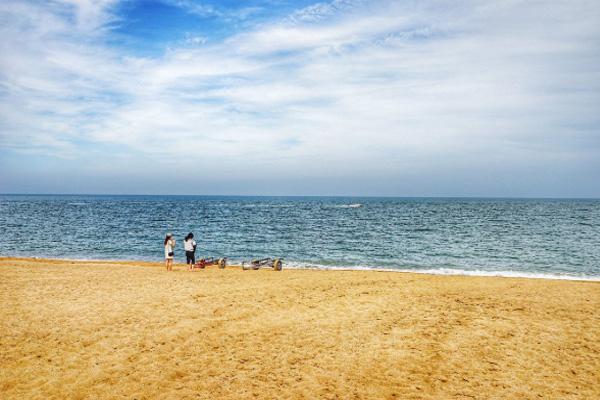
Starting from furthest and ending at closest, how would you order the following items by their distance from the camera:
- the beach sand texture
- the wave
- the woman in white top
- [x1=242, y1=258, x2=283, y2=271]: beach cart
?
1. the wave
2. [x1=242, y1=258, x2=283, y2=271]: beach cart
3. the woman in white top
4. the beach sand texture

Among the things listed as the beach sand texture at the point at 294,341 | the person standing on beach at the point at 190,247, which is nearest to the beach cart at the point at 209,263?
the person standing on beach at the point at 190,247

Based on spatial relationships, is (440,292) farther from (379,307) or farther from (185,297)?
(185,297)

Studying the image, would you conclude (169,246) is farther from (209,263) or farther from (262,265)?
(262,265)

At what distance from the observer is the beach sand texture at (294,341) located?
8.67 metres

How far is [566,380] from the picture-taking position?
911 cm

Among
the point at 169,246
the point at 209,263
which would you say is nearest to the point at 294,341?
the point at 169,246

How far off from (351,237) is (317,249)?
10011 millimetres

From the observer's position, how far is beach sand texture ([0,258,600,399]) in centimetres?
867

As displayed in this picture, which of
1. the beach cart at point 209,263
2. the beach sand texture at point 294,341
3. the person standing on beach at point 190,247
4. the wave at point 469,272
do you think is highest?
the person standing on beach at point 190,247

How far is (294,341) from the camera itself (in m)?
11.1

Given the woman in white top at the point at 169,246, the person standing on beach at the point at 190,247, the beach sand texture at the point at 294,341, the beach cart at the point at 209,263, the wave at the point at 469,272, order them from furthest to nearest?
1. the wave at the point at 469,272
2. the beach cart at the point at 209,263
3. the person standing on beach at the point at 190,247
4. the woman in white top at the point at 169,246
5. the beach sand texture at the point at 294,341

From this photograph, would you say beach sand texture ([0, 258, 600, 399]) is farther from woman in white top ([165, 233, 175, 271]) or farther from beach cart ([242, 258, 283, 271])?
beach cart ([242, 258, 283, 271])

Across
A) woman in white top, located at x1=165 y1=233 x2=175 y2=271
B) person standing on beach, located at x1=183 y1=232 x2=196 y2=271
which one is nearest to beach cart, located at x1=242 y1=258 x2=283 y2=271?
person standing on beach, located at x1=183 y1=232 x2=196 y2=271

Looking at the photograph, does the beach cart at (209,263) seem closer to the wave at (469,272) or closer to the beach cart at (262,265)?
the beach cart at (262,265)
